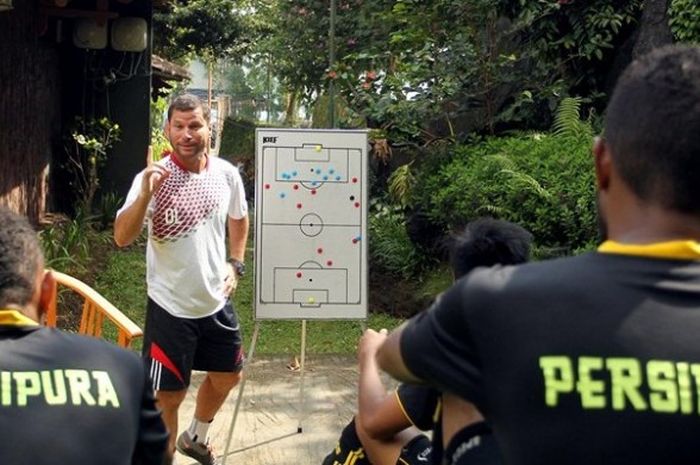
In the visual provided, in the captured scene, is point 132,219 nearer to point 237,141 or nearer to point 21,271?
point 21,271

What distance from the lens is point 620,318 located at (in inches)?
68.5

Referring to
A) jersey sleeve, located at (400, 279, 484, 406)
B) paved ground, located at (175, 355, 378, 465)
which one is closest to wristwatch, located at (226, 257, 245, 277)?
paved ground, located at (175, 355, 378, 465)

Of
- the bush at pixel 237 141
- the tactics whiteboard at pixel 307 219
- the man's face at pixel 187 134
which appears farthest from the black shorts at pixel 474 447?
the bush at pixel 237 141

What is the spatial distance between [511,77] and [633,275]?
30.7 feet

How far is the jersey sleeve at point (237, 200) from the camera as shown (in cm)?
555

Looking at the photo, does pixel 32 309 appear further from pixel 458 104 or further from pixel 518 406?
pixel 458 104

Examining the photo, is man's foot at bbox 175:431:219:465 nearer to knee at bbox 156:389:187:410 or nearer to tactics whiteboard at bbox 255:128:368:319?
knee at bbox 156:389:187:410

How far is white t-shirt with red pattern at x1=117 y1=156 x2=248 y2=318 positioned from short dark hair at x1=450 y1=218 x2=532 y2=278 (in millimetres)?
2478

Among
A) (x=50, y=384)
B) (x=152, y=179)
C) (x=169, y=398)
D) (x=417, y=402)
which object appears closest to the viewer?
(x=50, y=384)

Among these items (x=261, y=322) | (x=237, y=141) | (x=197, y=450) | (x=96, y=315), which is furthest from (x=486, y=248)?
(x=237, y=141)

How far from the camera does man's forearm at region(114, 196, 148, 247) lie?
5012 millimetres

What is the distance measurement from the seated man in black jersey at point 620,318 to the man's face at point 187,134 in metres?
3.58

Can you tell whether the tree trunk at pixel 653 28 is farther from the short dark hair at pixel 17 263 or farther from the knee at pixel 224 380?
the short dark hair at pixel 17 263

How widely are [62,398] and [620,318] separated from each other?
112 centimetres
